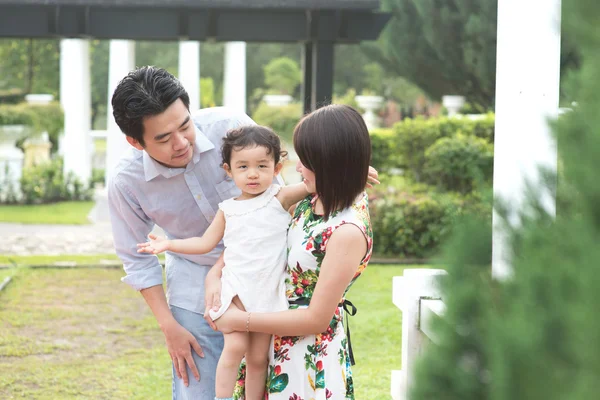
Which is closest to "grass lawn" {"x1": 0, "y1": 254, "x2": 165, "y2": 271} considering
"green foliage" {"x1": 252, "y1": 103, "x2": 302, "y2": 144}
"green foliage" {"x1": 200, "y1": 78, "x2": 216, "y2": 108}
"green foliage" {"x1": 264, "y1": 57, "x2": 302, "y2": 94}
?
"green foliage" {"x1": 252, "y1": 103, "x2": 302, "y2": 144}

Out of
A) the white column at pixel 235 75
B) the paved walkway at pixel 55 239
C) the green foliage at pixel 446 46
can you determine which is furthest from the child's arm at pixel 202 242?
the green foliage at pixel 446 46

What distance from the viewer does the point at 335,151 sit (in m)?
2.32

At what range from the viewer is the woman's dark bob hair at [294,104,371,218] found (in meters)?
2.32

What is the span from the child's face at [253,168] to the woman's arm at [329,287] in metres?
0.42

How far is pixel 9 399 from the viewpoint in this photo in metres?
5.09

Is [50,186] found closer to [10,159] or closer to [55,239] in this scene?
[10,159]

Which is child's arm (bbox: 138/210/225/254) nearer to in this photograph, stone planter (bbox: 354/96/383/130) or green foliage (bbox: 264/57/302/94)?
stone planter (bbox: 354/96/383/130)

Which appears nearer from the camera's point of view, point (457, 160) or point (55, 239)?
point (55, 239)

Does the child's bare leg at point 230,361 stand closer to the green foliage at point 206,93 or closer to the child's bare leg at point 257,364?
the child's bare leg at point 257,364

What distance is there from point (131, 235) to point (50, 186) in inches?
458

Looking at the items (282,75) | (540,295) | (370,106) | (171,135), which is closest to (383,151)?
(370,106)

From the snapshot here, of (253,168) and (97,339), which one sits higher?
(253,168)

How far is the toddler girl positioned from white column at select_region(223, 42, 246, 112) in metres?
10.8

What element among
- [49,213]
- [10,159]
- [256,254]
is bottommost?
[49,213]
